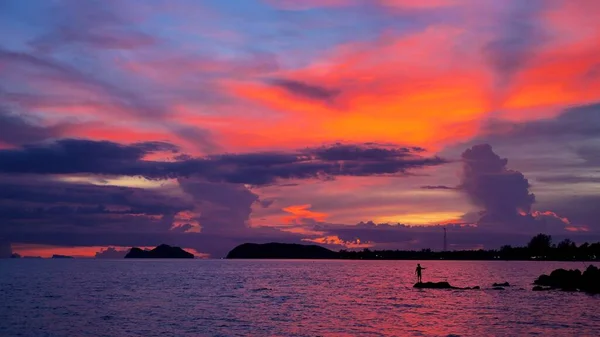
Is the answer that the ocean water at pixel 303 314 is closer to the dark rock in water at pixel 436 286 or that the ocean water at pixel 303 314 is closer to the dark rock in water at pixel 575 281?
the dark rock in water at pixel 575 281

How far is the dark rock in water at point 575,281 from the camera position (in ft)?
331

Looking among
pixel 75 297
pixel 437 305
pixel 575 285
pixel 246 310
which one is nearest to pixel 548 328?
pixel 437 305

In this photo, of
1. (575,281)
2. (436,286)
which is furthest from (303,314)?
(575,281)

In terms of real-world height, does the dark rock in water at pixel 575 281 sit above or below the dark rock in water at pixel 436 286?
above

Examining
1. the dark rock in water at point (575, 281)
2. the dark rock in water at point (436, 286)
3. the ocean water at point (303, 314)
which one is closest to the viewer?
the ocean water at point (303, 314)

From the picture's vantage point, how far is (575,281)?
10506 cm

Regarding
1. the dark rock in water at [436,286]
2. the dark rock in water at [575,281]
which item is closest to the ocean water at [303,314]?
the dark rock in water at [575,281]

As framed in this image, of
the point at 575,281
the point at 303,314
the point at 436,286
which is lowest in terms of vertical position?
the point at 303,314

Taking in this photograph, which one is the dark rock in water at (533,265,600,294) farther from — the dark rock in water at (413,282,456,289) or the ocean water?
the dark rock in water at (413,282,456,289)

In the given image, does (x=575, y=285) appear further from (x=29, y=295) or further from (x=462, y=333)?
(x=29, y=295)

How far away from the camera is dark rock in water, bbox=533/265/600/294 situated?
10081 centimetres

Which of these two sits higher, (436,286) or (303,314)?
(436,286)

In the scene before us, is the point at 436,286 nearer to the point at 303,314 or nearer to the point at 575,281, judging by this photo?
the point at 575,281

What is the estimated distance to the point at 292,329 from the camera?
54.6 m
